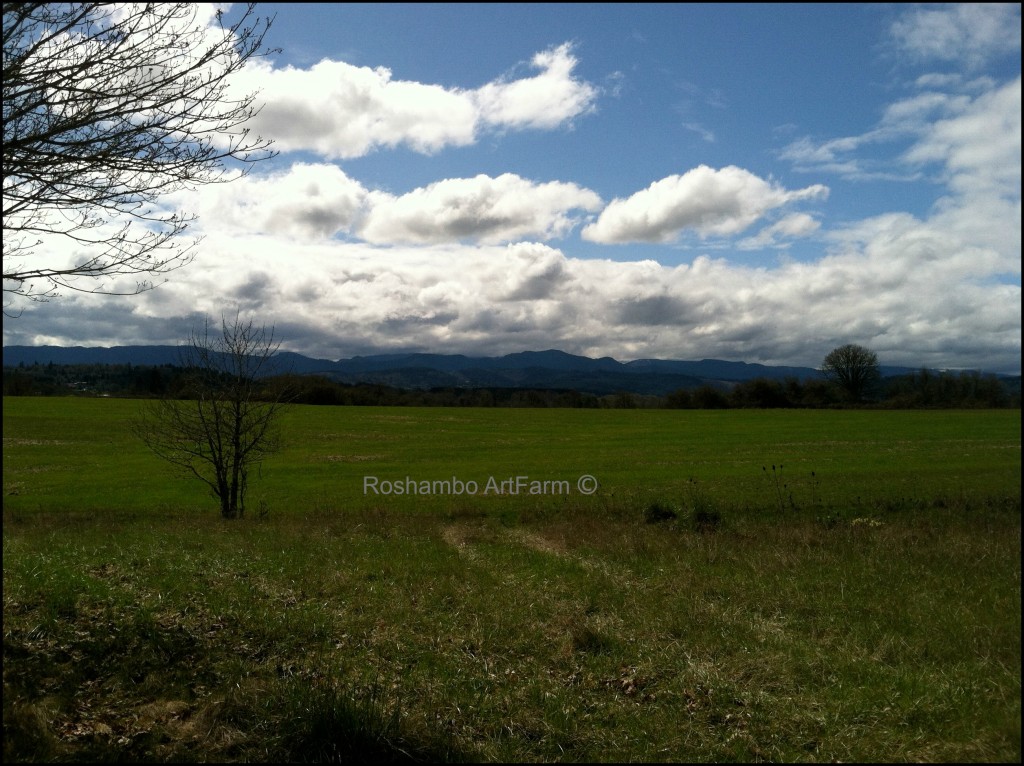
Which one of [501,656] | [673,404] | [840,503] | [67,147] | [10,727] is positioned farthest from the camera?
[673,404]

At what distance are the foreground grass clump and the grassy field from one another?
34mm

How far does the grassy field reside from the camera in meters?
5.72

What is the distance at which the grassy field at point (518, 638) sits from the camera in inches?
225

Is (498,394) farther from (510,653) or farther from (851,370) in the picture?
(510,653)

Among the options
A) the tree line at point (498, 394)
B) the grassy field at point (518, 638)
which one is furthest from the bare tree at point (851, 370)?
the grassy field at point (518, 638)

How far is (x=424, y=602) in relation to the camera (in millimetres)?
10203

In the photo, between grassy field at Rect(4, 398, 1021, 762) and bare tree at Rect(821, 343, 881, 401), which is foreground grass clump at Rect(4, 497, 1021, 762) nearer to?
grassy field at Rect(4, 398, 1021, 762)

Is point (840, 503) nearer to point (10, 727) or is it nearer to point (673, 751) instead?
point (673, 751)

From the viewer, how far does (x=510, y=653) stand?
322 inches

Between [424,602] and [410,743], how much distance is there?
4.57 meters

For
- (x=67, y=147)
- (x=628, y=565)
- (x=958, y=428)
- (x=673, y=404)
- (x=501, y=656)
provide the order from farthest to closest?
(x=673, y=404) → (x=958, y=428) → (x=628, y=565) → (x=501, y=656) → (x=67, y=147)

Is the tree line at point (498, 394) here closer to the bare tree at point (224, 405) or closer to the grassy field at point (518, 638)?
the bare tree at point (224, 405)

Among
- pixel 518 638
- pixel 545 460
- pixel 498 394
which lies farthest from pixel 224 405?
pixel 498 394

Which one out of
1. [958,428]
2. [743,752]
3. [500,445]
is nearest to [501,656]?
[743,752]
